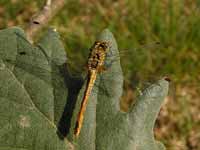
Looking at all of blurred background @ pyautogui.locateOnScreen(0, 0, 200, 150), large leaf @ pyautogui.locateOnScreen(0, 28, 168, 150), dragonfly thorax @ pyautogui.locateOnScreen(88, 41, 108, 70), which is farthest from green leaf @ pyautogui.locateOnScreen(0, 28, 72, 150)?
blurred background @ pyautogui.locateOnScreen(0, 0, 200, 150)

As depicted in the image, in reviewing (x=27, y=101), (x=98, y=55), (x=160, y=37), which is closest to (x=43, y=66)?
(x=27, y=101)

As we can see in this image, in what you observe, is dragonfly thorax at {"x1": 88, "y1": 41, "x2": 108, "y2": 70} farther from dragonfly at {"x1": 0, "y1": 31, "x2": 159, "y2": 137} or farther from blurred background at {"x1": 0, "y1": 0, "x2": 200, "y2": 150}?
blurred background at {"x1": 0, "y1": 0, "x2": 200, "y2": 150}

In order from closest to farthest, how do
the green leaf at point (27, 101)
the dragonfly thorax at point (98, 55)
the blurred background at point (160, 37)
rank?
the green leaf at point (27, 101) → the dragonfly thorax at point (98, 55) → the blurred background at point (160, 37)

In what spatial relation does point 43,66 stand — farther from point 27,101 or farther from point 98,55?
point 98,55

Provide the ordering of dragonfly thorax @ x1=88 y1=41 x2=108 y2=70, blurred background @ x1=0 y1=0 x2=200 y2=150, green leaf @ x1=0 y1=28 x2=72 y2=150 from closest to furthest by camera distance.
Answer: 1. green leaf @ x1=0 y1=28 x2=72 y2=150
2. dragonfly thorax @ x1=88 y1=41 x2=108 y2=70
3. blurred background @ x1=0 y1=0 x2=200 y2=150

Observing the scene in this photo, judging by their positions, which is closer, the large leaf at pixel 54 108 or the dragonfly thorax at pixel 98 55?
the large leaf at pixel 54 108

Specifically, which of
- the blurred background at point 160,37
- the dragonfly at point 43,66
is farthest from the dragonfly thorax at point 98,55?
the blurred background at point 160,37

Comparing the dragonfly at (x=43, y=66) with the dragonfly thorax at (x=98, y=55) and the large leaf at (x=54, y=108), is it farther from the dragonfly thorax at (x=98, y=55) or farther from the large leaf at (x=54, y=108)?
the dragonfly thorax at (x=98, y=55)
